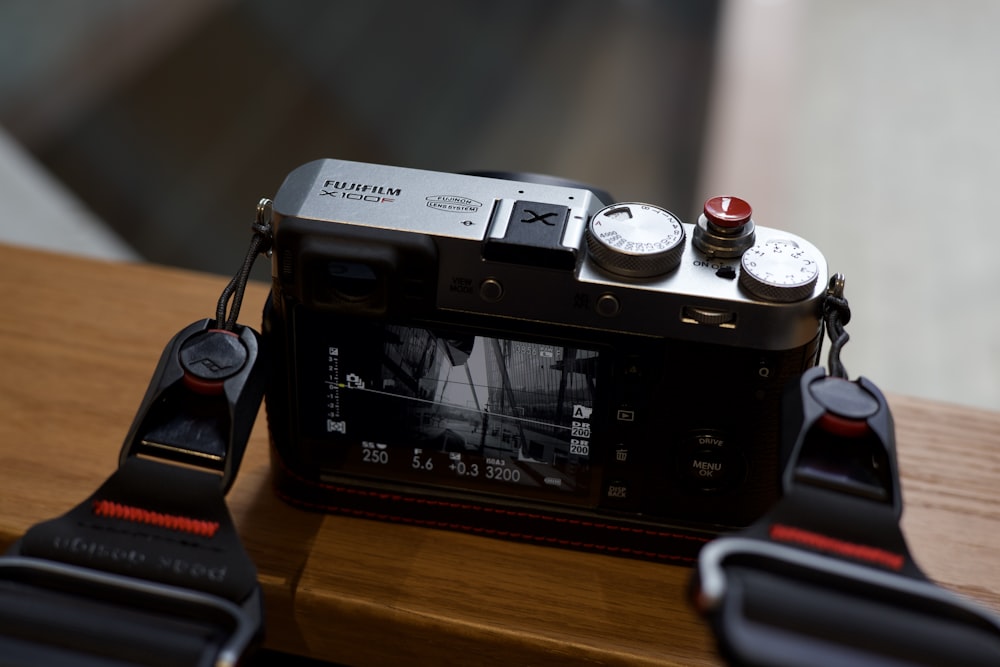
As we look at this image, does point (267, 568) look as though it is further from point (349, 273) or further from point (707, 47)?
point (707, 47)

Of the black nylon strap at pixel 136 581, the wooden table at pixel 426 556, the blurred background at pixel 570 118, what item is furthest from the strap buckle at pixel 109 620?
the blurred background at pixel 570 118

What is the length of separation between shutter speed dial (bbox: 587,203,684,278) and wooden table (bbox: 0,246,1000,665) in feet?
0.71

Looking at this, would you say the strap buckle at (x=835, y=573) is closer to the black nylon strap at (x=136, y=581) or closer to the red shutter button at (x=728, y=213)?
the red shutter button at (x=728, y=213)

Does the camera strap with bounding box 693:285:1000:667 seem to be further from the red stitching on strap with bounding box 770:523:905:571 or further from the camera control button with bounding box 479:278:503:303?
the camera control button with bounding box 479:278:503:303

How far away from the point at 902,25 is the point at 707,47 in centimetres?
45

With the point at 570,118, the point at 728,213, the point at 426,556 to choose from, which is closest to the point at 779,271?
the point at 728,213

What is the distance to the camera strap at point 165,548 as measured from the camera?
0.55m

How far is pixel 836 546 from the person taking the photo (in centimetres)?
56

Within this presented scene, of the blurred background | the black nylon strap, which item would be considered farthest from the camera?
the blurred background

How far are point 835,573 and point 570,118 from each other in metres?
1.57

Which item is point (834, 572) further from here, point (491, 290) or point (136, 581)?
point (136, 581)

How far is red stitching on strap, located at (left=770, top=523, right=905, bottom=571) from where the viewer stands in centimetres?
55

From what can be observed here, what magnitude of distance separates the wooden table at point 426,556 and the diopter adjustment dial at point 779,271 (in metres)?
0.22

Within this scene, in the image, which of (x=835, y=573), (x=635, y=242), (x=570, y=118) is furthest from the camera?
(x=570, y=118)
